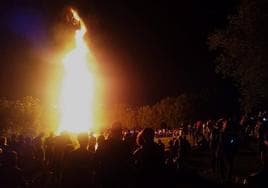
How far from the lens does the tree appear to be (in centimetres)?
2883

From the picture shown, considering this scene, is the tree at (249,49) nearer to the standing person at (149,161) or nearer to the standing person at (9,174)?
the standing person at (9,174)

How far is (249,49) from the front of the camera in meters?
29.9

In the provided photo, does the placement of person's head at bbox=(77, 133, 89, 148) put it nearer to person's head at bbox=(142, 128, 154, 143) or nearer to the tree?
person's head at bbox=(142, 128, 154, 143)

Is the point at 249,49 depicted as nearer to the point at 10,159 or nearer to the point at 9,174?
the point at 10,159

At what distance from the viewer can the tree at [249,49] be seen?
2883 cm

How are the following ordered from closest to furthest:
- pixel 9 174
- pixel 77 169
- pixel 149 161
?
1. pixel 149 161
2. pixel 77 169
3. pixel 9 174

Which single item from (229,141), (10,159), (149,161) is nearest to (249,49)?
(229,141)

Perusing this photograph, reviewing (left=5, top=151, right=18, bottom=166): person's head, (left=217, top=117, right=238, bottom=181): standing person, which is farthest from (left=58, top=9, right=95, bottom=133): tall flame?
(left=5, top=151, right=18, bottom=166): person's head

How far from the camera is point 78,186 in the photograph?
9.83m

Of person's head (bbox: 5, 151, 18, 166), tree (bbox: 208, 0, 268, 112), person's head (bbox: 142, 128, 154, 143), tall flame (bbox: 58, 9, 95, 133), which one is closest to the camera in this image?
person's head (bbox: 142, 128, 154, 143)

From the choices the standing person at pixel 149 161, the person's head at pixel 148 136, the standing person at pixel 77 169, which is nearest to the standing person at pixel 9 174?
the standing person at pixel 77 169

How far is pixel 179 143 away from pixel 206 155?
25.7ft

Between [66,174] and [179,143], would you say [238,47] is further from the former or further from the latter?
[66,174]

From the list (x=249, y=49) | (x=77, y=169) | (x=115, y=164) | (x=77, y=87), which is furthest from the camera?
(x=77, y=87)
